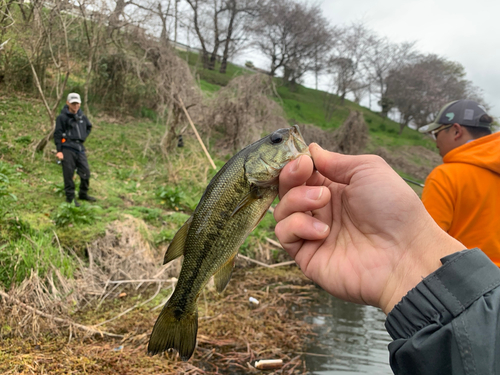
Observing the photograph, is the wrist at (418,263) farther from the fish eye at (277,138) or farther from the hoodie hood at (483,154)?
the hoodie hood at (483,154)

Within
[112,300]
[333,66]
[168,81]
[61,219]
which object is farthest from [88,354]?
[333,66]

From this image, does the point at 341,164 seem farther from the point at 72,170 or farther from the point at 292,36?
the point at 292,36

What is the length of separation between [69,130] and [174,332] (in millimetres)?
7495

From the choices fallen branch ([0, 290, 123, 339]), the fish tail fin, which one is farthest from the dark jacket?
the fish tail fin

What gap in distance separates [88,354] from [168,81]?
10.6 meters

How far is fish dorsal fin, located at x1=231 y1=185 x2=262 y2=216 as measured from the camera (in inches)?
88.4

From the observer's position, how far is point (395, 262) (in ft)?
6.76

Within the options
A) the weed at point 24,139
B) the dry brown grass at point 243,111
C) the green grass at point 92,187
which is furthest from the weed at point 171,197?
the dry brown grass at point 243,111

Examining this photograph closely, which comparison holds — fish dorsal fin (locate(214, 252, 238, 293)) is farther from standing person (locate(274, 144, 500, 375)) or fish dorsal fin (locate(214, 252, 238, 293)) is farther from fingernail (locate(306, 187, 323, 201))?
fingernail (locate(306, 187, 323, 201))

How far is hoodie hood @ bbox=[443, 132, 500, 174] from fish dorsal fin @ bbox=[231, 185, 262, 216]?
2.45 m

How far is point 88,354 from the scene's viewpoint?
4340 millimetres

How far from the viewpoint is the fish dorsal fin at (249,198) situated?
7.36ft

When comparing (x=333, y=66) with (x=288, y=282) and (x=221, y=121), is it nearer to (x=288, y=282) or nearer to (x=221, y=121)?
(x=221, y=121)

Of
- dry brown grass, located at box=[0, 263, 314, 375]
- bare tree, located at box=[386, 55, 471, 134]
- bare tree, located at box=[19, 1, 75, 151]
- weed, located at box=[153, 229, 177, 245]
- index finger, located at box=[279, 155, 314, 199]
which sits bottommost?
dry brown grass, located at box=[0, 263, 314, 375]
